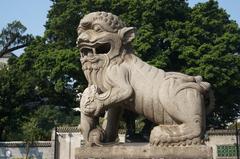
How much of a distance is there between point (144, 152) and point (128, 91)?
2.79 feet

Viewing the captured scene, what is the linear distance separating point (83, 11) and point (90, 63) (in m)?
16.3

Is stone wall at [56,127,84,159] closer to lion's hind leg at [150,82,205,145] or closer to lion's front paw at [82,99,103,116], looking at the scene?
lion's front paw at [82,99,103,116]

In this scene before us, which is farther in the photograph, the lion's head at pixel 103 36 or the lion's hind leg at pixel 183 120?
the lion's head at pixel 103 36

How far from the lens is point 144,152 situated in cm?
566

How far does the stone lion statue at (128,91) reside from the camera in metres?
5.65

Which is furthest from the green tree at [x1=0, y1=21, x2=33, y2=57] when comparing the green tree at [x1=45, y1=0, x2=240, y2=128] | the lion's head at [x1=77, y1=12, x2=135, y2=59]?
the lion's head at [x1=77, y1=12, x2=135, y2=59]

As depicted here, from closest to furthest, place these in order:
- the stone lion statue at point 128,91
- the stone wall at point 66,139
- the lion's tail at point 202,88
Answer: the stone lion statue at point 128,91 < the lion's tail at point 202,88 < the stone wall at point 66,139

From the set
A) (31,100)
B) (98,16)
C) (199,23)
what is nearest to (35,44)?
(31,100)

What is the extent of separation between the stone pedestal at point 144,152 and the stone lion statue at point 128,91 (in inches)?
4.1

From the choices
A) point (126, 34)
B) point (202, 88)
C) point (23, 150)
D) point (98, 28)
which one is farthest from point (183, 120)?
point (23, 150)

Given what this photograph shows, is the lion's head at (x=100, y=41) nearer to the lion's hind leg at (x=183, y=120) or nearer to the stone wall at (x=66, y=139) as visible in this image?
the lion's hind leg at (x=183, y=120)

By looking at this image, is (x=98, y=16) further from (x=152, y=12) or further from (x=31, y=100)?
(x=31, y=100)

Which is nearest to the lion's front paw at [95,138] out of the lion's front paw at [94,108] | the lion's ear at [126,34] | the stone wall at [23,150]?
the lion's front paw at [94,108]

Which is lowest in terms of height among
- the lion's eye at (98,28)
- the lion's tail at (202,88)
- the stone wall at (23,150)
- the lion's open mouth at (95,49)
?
the stone wall at (23,150)
